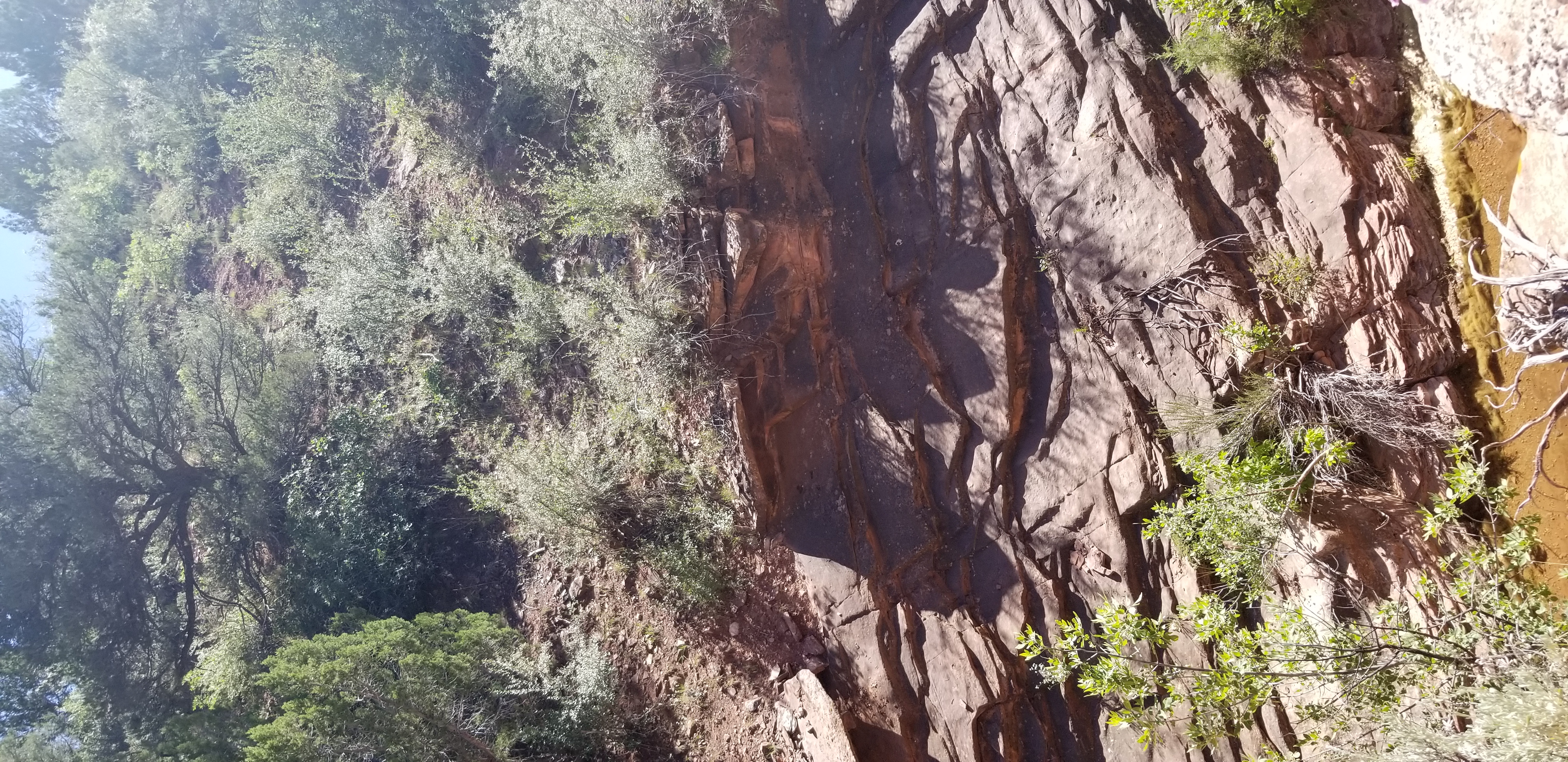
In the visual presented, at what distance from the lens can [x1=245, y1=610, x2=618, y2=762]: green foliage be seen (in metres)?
7.11

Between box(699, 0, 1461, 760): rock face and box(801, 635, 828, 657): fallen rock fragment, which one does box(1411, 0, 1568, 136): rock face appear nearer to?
box(699, 0, 1461, 760): rock face

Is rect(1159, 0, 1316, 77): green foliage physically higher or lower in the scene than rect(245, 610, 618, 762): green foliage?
higher

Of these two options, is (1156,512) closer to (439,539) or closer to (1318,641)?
(1318,641)

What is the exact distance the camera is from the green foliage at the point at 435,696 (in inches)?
280

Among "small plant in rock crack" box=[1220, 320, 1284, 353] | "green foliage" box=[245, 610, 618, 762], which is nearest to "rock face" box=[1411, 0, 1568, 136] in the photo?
"small plant in rock crack" box=[1220, 320, 1284, 353]

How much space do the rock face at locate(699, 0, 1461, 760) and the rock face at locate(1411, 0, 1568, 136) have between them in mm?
592

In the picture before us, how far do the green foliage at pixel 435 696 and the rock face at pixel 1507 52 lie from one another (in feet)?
28.8

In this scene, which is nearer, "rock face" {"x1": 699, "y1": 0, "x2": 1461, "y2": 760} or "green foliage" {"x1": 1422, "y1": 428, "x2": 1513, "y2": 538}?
"green foliage" {"x1": 1422, "y1": 428, "x2": 1513, "y2": 538}

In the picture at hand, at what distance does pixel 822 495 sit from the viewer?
25.6ft

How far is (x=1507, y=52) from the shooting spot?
502 cm

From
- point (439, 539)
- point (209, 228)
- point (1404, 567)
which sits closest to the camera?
point (1404, 567)

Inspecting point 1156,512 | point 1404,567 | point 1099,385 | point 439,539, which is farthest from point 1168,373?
point 439,539

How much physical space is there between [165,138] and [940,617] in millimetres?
16648

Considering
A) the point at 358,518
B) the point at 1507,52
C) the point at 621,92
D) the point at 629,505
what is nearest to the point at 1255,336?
the point at 1507,52
